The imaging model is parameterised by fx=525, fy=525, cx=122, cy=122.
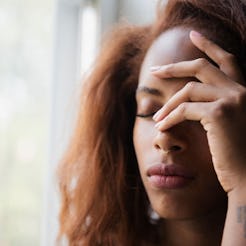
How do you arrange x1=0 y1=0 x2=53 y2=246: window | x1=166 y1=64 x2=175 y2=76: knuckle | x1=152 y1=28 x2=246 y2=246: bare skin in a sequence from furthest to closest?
x1=0 y1=0 x2=53 y2=246: window, x1=166 y1=64 x2=175 y2=76: knuckle, x1=152 y1=28 x2=246 y2=246: bare skin

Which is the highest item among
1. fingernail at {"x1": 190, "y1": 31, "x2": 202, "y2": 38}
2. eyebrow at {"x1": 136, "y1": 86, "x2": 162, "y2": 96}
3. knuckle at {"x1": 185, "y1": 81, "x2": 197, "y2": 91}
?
fingernail at {"x1": 190, "y1": 31, "x2": 202, "y2": 38}

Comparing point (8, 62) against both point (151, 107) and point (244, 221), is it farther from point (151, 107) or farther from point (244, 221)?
point (244, 221)

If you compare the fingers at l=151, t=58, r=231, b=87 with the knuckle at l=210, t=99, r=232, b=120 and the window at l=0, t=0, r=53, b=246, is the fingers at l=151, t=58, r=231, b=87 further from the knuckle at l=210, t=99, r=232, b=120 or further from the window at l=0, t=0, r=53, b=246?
the window at l=0, t=0, r=53, b=246

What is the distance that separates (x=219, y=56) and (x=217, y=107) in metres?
0.12

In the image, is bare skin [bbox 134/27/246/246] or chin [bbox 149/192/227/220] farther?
chin [bbox 149/192/227/220]

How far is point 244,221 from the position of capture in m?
0.78

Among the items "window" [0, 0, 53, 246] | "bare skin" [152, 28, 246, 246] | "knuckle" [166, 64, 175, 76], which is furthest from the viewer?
"window" [0, 0, 53, 246]

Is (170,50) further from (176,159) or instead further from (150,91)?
(176,159)

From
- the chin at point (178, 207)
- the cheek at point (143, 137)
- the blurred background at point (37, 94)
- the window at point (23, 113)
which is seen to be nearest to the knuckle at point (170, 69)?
the cheek at point (143, 137)

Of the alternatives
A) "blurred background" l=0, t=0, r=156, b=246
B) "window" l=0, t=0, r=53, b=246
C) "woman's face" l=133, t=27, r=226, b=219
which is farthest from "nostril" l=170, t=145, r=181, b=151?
"window" l=0, t=0, r=53, b=246

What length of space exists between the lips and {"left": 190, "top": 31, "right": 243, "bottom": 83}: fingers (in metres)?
0.17

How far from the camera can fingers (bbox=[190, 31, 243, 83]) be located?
33.4 inches

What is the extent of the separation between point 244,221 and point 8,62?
0.80 metres

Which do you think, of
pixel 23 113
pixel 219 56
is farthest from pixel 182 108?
pixel 23 113
